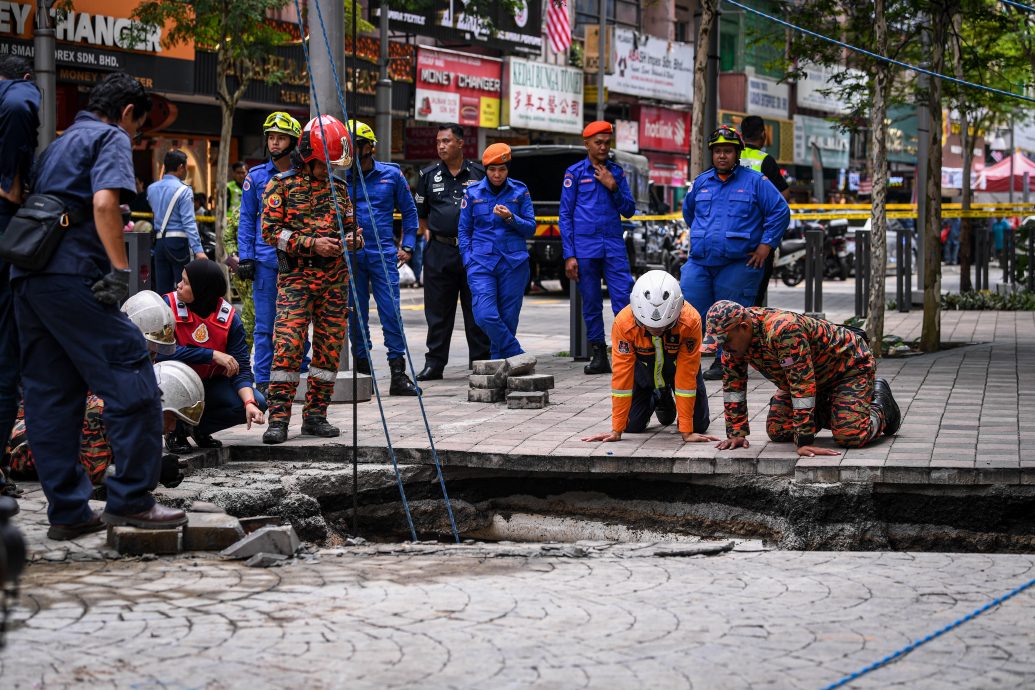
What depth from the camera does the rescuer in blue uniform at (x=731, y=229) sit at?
10047mm

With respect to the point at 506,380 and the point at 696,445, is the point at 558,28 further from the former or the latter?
the point at 696,445

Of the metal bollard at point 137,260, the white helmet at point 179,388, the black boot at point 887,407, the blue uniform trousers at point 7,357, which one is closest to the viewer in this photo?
the blue uniform trousers at point 7,357

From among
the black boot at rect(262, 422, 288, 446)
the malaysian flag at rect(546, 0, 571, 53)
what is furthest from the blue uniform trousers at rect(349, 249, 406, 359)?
the malaysian flag at rect(546, 0, 571, 53)

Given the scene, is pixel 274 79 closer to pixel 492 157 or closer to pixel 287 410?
pixel 492 157

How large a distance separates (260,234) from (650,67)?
98.6 feet

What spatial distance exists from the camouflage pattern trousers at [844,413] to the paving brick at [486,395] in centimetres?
245

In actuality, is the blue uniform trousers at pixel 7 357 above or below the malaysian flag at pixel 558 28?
below

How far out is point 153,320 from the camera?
692 centimetres

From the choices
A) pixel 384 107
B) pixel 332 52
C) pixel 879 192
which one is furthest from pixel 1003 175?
pixel 332 52

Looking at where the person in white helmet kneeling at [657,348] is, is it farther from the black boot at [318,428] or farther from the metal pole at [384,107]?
the metal pole at [384,107]

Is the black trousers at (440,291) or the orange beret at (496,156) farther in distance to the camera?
the black trousers at (440,291)

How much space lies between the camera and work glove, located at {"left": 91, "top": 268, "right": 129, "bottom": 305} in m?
5.45

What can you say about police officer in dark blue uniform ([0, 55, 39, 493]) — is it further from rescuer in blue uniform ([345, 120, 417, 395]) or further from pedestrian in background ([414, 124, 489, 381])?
pedestrian in background ([414, 124, 489, 381])

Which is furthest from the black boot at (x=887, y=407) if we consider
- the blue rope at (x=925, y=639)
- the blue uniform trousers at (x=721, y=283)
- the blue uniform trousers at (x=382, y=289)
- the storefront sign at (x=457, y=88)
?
→ the storefront sign at (x=457, y=88)
